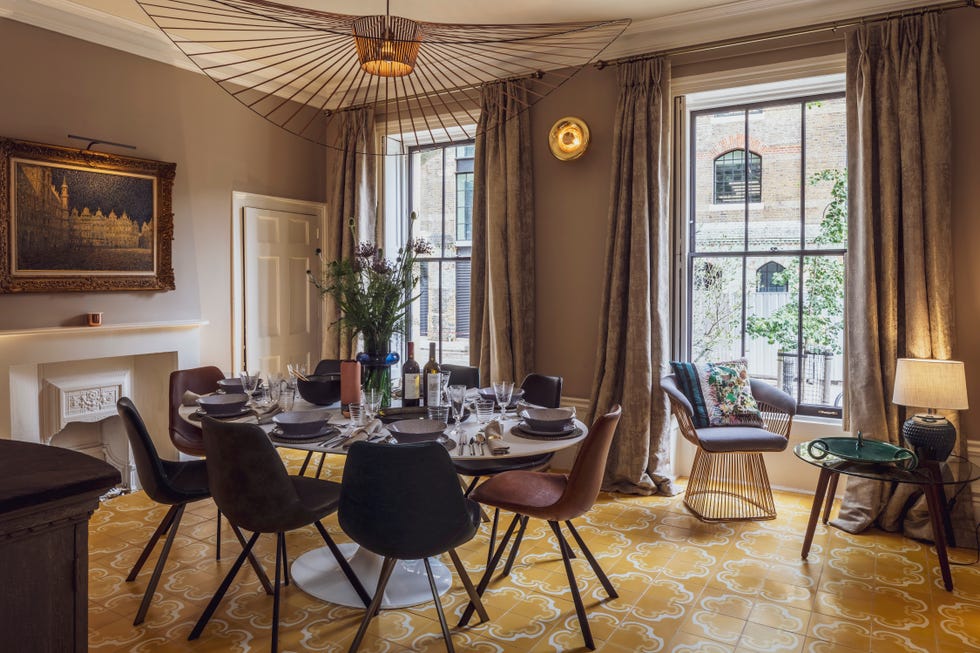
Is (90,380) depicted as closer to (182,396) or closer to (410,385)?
(182,396)

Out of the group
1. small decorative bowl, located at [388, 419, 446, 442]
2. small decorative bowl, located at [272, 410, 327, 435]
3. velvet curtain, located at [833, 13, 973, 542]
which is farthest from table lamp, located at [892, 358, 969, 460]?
small decorative bowl, located at [272, 410, 327, 435]

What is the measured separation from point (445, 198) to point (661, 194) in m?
2.13

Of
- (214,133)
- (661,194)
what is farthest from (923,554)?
(214,133)

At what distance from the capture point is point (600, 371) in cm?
464

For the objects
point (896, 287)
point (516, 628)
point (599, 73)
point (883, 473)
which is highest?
point (599, 73)

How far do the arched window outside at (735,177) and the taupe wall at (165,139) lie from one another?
3451 millimetres

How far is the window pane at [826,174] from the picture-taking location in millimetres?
4375

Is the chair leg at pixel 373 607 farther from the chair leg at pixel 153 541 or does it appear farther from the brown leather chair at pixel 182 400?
the brown leather chair at pixel 182 400

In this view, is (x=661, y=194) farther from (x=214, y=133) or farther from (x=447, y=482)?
(x=214, y=133)

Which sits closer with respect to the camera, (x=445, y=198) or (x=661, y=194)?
(x=661, y=194)

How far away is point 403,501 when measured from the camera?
224 centimetres

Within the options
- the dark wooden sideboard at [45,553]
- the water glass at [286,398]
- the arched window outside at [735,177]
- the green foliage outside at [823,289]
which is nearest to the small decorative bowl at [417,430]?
the water glass at [286,398]

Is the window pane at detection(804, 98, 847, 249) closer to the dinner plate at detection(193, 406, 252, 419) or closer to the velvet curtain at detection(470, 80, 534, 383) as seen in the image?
the velvet curtain at detection(470, 80, 534, 383)

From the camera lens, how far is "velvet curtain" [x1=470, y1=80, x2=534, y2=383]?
16.2ft
